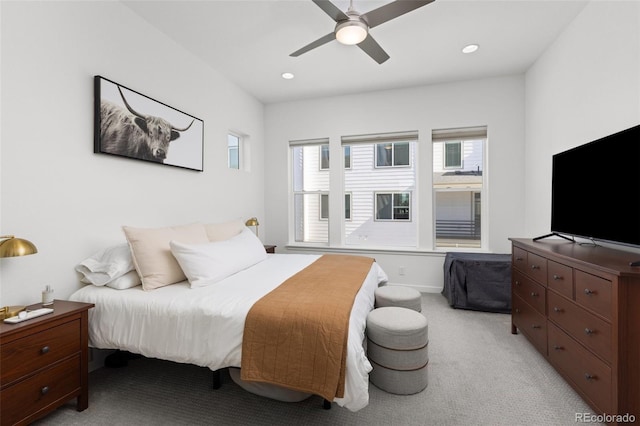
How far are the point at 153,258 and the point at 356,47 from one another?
273 cm

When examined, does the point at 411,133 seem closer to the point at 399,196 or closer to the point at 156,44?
the point at 399,196

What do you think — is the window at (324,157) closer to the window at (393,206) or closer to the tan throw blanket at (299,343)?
the window at (393,206)

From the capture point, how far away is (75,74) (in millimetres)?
2055

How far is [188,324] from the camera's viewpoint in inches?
66.0

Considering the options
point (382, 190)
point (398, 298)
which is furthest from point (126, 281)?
point (382, 190)

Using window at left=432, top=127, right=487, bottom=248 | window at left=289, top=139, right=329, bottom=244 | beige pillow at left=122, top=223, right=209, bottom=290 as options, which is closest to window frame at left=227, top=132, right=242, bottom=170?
window at left=289, top=139, right=329, bottom=244

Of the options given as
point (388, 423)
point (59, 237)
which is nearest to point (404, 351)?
point (388, 423)

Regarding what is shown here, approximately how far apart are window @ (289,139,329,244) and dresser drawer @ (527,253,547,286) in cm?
276

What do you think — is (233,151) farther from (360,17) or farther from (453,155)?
(453,155)

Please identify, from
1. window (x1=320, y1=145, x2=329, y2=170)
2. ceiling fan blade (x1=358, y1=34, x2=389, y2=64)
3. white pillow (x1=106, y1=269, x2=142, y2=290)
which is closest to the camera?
white pillow (x1=106, y1=269, x2=142, y2=290)

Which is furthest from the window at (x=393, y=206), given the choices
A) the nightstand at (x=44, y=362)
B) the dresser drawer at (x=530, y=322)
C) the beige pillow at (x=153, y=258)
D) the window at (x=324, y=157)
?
the nightstand at (x=44, y=362)

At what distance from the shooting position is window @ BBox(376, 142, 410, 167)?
13.9 ft

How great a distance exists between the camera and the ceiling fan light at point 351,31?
6.79ft

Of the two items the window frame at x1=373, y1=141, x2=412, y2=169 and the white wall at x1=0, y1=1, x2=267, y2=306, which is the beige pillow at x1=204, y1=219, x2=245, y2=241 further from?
the window frame at x1=373, y1=141, x2=412, y2=169
